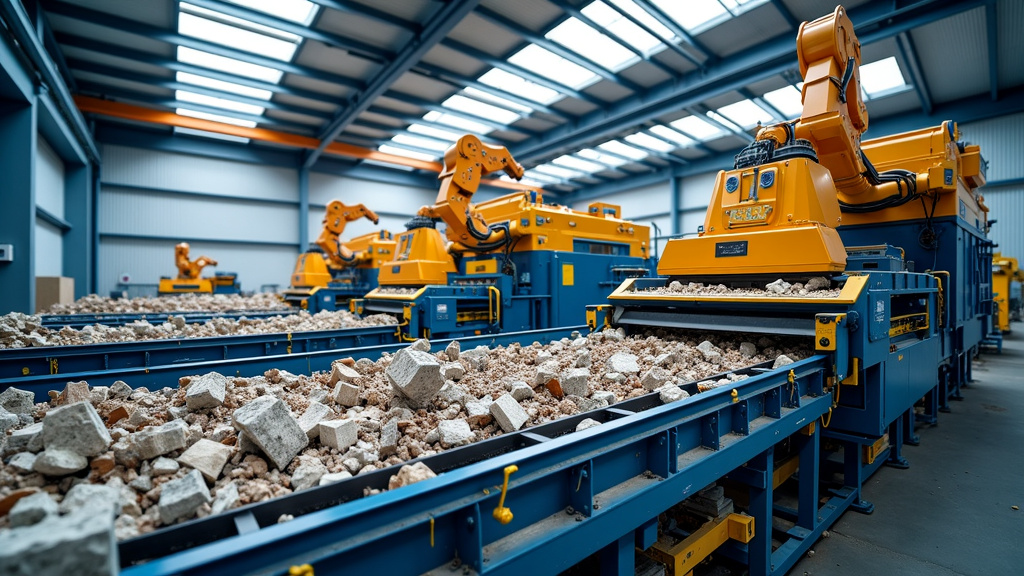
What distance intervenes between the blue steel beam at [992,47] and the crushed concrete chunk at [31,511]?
11442 millimetres

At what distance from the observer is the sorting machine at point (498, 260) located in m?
6.46

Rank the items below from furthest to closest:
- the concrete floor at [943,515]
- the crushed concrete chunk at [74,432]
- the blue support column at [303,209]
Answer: the blue support column at [303,209] < the concrete floor at [943,515] < the crushed concrete chunk at [74,432]

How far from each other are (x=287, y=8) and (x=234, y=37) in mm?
1733

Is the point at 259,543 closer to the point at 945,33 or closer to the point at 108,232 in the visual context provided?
the point at 945,33

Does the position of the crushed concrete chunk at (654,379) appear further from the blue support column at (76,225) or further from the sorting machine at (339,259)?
the blue support column at (76,225)

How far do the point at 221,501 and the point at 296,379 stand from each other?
1.40 m

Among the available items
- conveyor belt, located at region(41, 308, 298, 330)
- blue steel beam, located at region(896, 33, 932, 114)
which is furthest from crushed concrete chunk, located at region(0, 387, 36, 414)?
blue steel beam, located at region(896, 33, 932, 114)

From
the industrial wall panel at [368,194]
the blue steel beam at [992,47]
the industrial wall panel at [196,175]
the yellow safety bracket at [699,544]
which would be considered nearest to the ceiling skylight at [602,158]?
the industrial wall panel at [368,194]

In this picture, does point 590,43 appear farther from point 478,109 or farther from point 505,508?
point 505,508

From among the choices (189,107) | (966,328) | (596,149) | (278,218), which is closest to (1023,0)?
(966,328)

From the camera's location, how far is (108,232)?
46.0ft

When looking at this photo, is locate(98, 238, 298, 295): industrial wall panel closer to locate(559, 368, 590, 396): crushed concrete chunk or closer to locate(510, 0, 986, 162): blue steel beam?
locate(510, 0, 986, 162): blue steel beam

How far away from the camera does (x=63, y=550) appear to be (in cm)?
77

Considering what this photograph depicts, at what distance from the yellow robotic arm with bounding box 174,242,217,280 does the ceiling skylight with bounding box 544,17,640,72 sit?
12.4m
